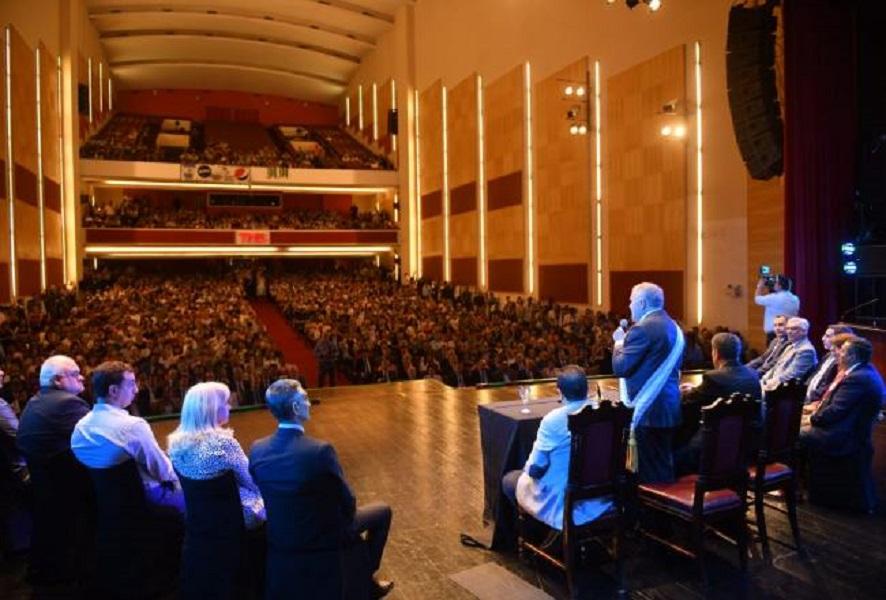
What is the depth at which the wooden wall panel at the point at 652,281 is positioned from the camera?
11766 mm

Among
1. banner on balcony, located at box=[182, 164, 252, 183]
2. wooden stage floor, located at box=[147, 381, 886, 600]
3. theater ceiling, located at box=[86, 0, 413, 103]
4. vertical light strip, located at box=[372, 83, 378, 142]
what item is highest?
theater ceiling, located at box=[86, 0, 413, 103]

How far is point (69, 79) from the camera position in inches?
757

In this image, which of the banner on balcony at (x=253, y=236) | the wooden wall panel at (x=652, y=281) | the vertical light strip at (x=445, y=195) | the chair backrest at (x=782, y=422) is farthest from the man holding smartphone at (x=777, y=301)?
the banner on balcony at (x=253, y=236)

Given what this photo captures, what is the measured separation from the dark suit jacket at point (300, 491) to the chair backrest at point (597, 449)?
105cm

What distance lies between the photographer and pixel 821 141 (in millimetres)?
8273

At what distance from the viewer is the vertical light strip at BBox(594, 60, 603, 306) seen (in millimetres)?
14164

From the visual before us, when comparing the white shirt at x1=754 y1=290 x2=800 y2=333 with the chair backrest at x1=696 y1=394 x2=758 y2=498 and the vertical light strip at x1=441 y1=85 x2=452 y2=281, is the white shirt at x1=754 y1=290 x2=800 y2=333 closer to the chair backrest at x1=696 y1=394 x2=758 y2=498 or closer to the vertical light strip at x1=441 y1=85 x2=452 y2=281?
the chair backrest at x1=696 y1=394 x2=758 y2=498

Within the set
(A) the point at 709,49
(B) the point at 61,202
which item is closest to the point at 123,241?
(B) the point at 61,202

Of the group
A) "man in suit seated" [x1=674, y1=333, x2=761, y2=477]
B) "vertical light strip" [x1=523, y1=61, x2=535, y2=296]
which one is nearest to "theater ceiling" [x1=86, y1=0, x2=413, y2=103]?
"vertical light strip" [x1=523, y1=61, x2=535, y2=296]

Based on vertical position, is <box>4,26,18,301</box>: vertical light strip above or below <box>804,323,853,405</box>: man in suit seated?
above

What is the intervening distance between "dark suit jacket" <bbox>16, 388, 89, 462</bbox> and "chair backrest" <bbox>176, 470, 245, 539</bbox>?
806 millimetres

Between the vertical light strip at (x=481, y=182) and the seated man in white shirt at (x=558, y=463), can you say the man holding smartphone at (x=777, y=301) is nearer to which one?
the seated man in white shirt at (x=558, y=463)

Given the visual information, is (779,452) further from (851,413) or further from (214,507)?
(214,507)

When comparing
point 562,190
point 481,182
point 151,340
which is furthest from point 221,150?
point 151,340
